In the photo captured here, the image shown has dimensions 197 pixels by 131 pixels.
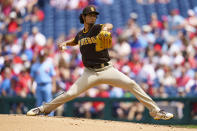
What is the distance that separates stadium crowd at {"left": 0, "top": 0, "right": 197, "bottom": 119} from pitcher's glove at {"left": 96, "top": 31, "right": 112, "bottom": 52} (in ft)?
15.0

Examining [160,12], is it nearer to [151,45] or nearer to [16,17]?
[151,45]

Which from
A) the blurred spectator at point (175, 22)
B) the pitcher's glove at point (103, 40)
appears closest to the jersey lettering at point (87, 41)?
the pitcher's glove at point (103, 40)

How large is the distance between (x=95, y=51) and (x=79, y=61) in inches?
220

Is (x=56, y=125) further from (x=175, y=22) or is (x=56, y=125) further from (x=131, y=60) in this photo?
(x=175, y=22)

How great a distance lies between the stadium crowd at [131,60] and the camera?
11.8 m

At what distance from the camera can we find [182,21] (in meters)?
14.0

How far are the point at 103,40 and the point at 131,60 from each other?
18.9 ft

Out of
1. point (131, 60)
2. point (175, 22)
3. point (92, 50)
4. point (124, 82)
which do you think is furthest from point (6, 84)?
point (124, 82)

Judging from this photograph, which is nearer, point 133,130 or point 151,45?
point 133,130

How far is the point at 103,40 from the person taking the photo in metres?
6.62

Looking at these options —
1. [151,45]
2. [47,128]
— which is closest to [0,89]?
[151,45]

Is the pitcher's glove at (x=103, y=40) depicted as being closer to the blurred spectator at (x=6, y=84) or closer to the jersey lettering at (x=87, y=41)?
the jersey lettering at (x=87, y=41)

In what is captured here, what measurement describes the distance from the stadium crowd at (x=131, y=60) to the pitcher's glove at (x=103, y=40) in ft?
15.0

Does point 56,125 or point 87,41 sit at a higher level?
point 87,41
